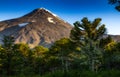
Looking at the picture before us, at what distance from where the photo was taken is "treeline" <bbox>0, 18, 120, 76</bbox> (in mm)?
54594

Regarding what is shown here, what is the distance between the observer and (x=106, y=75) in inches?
323

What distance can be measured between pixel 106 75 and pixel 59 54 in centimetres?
6723

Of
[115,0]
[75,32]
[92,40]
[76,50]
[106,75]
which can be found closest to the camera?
[106,75]

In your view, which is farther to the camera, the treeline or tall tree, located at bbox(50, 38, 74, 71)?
tall tree, located at bbox(50, 38, 74, 71)

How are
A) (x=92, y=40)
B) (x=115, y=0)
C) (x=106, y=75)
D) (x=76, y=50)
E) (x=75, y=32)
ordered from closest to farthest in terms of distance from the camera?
(x=106, y=75) < (x=115, y=0) < (x=92, y=40) < (x=75, y=32) < (x=76, y=50)

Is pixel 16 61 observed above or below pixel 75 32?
below

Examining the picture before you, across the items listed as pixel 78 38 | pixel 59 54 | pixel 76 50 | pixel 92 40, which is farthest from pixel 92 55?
pixel 59 54

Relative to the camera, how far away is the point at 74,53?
7675 cm

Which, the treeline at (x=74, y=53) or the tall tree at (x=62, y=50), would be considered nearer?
the treeline at (x=74, y=53)

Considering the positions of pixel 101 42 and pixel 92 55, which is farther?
pixel 101 42

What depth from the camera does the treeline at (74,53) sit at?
5459 centimetres

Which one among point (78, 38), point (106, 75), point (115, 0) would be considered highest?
point (78, 38)

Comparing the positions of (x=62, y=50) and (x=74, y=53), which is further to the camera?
(x=74, y=53)

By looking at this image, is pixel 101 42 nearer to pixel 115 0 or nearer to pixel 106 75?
pixel 115 0
